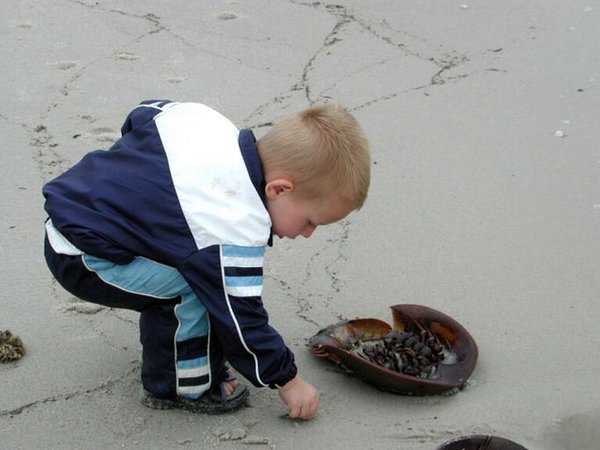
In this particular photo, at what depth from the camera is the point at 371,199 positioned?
3229 mm

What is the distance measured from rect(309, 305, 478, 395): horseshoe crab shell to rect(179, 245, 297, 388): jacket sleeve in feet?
1.00

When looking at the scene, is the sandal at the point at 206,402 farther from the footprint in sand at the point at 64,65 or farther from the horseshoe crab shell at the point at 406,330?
the footprint in sand at the point at 64,65

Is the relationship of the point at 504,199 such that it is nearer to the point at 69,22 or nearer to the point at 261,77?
the point at 261,77

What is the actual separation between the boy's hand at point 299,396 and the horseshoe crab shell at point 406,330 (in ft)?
0.53

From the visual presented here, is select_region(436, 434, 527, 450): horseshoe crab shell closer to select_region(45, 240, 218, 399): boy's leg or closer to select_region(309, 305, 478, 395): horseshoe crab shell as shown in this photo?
select_region(309, 305, 478, 395): horseshoe crab shell

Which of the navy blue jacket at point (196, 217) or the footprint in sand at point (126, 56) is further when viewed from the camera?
the footprint in sand at point (126, 56)

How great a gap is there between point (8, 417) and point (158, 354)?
1.24ft

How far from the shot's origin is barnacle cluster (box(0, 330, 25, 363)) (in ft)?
7.85

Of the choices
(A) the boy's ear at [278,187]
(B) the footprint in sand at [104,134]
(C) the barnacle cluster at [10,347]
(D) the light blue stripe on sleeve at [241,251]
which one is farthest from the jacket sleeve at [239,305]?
(B) the footprint in sand at [104,134]

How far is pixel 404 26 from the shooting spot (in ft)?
14.8

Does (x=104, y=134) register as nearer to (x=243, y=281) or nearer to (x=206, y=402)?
(x=206, y=402)

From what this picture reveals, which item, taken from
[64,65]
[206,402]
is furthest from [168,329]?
[64,65]

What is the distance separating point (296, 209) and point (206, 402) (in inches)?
22.2

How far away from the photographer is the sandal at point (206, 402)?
7.56 feet
